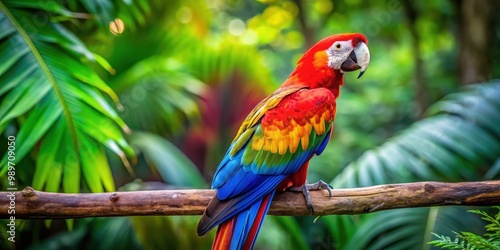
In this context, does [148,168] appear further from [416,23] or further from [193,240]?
[416,23]

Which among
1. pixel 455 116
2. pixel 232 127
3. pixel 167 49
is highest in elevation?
pixel 167 49

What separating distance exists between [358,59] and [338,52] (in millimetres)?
71

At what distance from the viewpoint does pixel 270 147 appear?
1.67 metres

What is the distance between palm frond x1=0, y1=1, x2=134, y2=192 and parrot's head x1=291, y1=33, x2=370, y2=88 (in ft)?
2.33

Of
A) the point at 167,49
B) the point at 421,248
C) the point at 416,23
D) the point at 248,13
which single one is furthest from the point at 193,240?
the point at 248,13

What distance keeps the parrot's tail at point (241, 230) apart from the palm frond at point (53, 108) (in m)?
0.53

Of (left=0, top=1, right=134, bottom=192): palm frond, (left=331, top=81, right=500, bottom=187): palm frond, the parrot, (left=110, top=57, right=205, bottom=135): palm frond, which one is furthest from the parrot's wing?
(left=110, top=57, right=205, bottom=135): palm frond

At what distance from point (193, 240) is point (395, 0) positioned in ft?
6.85

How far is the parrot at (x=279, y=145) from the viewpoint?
1531 millimetres

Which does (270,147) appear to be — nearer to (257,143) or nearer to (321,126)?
(257,143)

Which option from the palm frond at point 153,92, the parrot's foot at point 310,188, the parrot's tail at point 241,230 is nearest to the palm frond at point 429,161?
the parrot's foot at point 310,188

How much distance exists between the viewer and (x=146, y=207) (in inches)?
58.1

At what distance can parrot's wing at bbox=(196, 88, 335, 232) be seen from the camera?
5.09 ft

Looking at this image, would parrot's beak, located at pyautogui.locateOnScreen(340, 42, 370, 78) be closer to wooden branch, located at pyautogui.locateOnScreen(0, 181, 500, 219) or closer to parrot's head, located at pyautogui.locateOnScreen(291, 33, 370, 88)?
parrot's head, located at pyautogui.locateOnScreen(291, 33, 370, 88)
